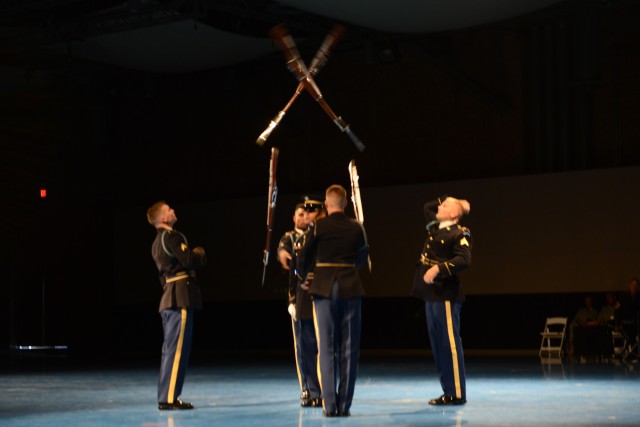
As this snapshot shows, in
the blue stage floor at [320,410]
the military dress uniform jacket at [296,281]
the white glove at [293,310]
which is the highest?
Result: the military dress uniform jacket at [296,281]

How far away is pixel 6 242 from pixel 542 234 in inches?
457

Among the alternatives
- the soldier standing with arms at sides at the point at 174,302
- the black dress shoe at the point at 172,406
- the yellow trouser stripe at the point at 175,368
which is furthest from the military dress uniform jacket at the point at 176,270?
the black dress shoe at the point at 172,406

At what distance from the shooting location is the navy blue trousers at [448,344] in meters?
7.71

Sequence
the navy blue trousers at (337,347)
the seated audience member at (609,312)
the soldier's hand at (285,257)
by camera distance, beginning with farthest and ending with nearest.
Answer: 1. the seated audience member at (609,312)
2. the soldier's hand at (285,257)
3. the navy blue trousers at (337,347)

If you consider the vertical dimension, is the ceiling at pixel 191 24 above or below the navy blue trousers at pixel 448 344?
above

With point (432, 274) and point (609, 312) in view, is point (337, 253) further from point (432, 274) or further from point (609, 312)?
point (609, 312)

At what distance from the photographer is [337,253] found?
7.24 meters

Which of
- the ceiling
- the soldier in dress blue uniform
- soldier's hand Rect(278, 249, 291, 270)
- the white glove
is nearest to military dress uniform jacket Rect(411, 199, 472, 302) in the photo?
the soldier in dress blue uniform

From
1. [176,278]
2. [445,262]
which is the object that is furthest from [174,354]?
[445,262]

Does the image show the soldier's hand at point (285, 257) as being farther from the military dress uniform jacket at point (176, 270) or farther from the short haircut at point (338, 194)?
the short haircut at point (338, 194)

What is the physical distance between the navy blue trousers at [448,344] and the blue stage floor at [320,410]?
230 mm

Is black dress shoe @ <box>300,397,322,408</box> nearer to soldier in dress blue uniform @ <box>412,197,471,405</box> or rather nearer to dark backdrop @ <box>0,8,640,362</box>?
soldier in dress blue uniform @ <box>412,197,471,405</box>

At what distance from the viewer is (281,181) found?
65.4 feet

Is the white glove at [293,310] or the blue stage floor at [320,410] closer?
the blue stage floor at [320,410]
